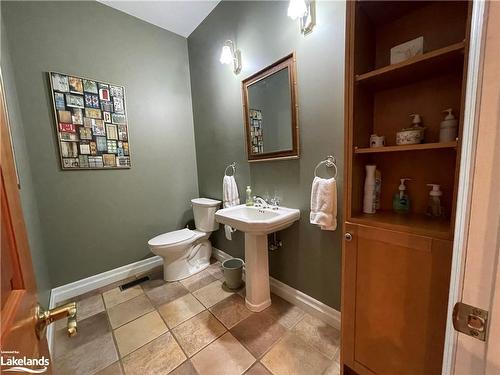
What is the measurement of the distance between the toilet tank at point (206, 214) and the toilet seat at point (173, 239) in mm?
97

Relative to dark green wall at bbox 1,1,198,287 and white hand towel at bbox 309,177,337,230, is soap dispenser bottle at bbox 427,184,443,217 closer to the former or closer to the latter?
white hand towel at bbox 309,177,337,230

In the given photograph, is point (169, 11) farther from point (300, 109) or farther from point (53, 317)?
point (53, 317)

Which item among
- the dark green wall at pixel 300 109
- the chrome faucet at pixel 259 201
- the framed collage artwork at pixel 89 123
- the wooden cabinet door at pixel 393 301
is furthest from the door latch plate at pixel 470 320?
the framed collage artwork at pixel 89 123

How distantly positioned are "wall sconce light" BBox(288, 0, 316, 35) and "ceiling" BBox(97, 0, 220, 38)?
3.65 feet

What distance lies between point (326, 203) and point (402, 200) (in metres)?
0.40

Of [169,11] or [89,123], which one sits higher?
[169,11]

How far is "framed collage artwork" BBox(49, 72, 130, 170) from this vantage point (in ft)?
5.83

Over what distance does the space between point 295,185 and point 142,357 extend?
155 cm

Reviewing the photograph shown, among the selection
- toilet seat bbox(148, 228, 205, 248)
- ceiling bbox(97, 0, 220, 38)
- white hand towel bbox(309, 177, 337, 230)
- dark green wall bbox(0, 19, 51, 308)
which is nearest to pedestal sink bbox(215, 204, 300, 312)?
white hand towel bbox(309, 177, 337, 230)

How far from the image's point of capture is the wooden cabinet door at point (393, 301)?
0.76 metres

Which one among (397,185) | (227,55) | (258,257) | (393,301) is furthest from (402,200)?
(227,55)

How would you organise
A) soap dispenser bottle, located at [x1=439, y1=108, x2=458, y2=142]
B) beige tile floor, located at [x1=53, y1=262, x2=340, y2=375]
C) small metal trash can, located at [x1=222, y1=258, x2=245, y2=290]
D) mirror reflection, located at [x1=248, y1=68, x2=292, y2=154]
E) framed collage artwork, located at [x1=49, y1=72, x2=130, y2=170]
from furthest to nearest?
small metal trash can, located at [x1=222, y1=258, x2=245, y2=290] < framed collage artwork, located at [x1=49, y1=72, x2=130, y2=170] < mirror reflection, located at [x1=248, y1=68, x2=292, y2=154] < beige tile floor, located at [x1=53, y1=262, x2=340, y2=375] < soap dispenser bottle, located at [x1=439, y1=108, x2=458, y2=142]

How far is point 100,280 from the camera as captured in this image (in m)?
2.02

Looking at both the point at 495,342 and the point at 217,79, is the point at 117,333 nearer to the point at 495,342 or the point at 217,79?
the point at 495,342
